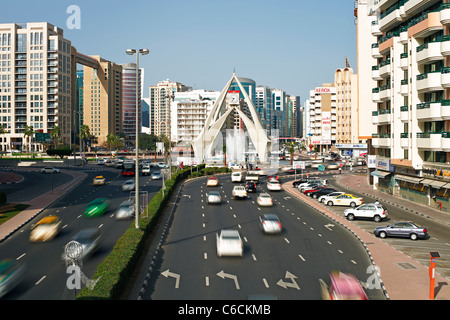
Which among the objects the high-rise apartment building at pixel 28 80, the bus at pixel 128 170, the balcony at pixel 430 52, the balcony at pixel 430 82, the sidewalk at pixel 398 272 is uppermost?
the high-rise apartment building at pixel 28 80

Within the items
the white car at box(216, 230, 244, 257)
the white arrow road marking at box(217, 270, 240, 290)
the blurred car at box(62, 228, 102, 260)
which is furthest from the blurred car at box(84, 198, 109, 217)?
the white arrow road marking at box(217, 270, 240, 290)

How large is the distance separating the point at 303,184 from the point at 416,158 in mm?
19200

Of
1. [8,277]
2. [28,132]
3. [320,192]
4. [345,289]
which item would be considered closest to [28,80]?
[28,132]

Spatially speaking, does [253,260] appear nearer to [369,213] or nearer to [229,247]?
[229,247]

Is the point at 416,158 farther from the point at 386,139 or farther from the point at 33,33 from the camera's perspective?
the point at 33,33

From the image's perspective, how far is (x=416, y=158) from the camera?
44.6m

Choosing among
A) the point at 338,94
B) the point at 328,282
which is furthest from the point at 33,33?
the point at 328,282

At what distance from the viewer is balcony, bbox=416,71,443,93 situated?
39156mm

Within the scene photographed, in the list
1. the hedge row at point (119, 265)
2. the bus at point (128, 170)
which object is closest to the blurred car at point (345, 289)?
the hedge row at point (119, 265)

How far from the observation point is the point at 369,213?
3756 centimetres

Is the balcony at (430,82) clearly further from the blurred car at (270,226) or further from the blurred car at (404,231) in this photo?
the blurred car at (270,226)

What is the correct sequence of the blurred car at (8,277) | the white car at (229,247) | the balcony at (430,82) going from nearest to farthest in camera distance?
the blurred car at (8,277) → the white car at (229,247) → the balcony at (430,82)

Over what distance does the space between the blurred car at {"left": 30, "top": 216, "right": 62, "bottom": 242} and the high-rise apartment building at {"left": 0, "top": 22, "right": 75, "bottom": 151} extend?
132 meters

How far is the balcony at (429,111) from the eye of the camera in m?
39.1
